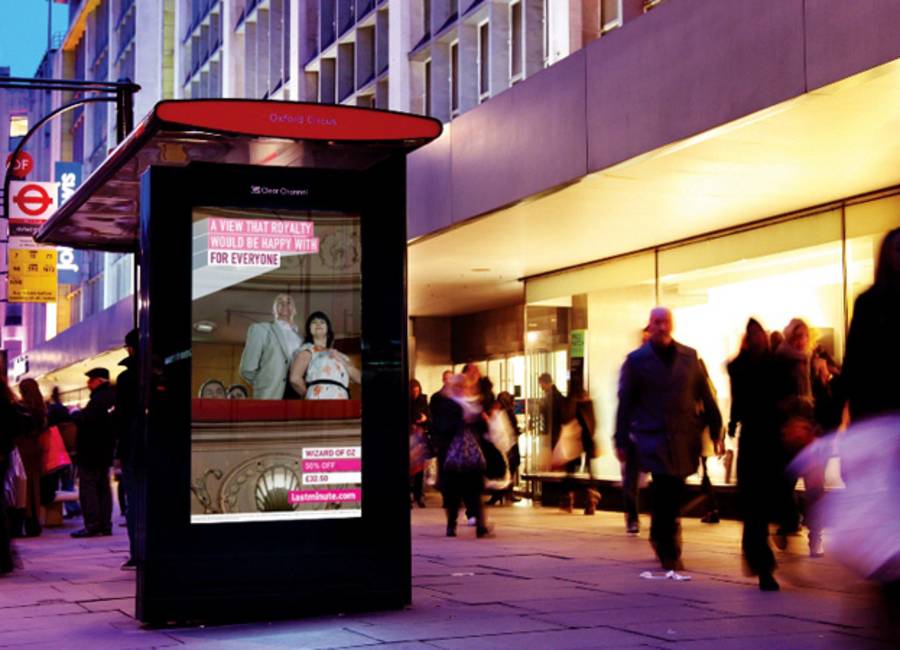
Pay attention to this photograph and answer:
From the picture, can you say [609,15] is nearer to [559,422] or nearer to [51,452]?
[559,422]

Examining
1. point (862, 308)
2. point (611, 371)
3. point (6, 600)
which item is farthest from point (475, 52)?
Result: point (862, 308)

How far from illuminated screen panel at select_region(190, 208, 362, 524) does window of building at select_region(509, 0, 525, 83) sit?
1023 cm

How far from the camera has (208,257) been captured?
809 cm

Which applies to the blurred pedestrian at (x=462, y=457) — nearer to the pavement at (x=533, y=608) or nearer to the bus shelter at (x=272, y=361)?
the pavement at (x=533, y=608)

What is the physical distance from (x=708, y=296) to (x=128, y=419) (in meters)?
7.80

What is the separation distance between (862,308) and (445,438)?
995cm

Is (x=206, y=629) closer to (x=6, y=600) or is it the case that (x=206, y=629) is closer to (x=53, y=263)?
(x=6, y=600)

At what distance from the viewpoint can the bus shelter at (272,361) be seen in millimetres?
7938

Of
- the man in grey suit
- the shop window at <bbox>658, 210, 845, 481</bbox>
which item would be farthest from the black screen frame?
the shop window at <bbox>658, 210, 845, 481</bbox>

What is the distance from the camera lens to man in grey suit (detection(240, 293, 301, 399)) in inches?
322

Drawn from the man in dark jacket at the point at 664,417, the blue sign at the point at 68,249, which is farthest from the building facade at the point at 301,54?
the man in dark jacket at the point at 664,417

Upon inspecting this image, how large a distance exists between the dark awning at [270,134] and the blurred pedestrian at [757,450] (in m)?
2.68

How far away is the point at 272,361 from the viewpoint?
822cm

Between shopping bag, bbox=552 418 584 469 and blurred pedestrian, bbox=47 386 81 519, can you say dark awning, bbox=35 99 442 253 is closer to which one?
blurred pedestrian, bbox=47 386 81 519
